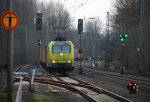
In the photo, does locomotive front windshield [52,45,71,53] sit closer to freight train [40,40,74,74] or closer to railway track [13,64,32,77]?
freight train [40,40,74,74]

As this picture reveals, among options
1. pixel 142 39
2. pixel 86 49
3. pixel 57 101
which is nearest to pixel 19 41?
pixel 142 39

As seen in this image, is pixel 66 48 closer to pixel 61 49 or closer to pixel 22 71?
pixel 61 49

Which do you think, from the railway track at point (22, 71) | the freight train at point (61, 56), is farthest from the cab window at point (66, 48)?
the railway track at point (22, 71)

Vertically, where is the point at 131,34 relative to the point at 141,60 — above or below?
above

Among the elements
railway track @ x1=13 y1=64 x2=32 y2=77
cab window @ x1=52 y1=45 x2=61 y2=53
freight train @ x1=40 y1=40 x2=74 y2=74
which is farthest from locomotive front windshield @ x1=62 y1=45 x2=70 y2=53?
railway track @ x1=13 y1=64 x2=32 y2=77

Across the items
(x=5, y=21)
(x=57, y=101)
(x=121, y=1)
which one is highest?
(x=121, y=1)

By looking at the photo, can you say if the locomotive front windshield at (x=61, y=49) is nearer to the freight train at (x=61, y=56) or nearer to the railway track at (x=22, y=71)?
the freight train at (x=61, y=56)

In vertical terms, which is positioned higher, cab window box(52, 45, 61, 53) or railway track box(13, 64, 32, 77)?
cab window box(52, 45, 61, 53)

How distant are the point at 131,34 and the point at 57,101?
36.0 m

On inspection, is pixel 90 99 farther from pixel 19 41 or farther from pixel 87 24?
pixel 87 24

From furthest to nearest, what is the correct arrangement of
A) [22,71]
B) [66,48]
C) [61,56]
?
[22,71] → [66,48] → [61,56]

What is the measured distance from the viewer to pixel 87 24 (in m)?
154

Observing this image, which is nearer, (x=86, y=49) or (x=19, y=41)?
(x=19, y=41)

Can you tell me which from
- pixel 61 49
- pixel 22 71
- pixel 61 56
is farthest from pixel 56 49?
pixel 22 71
